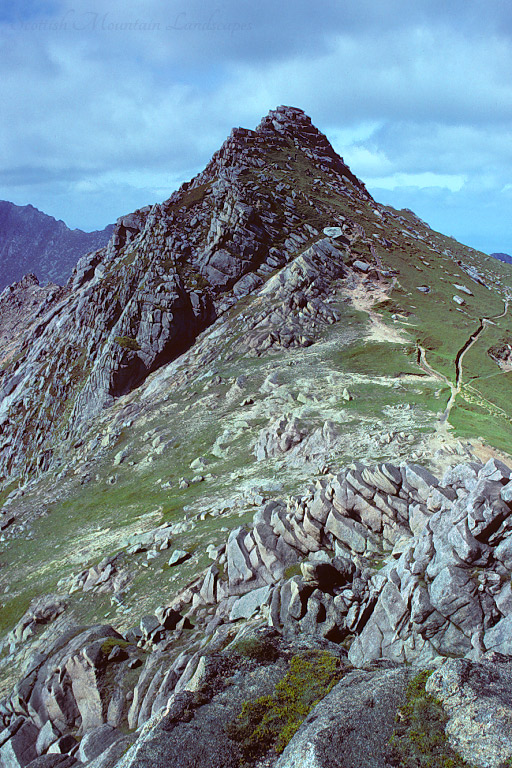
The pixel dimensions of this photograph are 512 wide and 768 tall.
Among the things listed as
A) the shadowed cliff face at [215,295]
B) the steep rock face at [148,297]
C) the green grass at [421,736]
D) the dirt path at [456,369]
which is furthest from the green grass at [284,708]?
the steep rock face at [148,297]

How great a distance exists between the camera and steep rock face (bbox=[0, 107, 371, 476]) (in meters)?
119

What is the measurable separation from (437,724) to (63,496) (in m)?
71.8

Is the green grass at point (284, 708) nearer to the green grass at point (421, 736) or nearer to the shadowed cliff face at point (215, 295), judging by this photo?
the green grass at point (421, 736)

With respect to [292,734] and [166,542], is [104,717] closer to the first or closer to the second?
[292,734]

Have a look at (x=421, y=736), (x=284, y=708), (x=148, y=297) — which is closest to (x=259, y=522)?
(x=284, y=708)

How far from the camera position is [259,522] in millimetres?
34281

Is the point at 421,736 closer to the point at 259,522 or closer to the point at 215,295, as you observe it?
the point at 259,522

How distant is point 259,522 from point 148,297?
103 m

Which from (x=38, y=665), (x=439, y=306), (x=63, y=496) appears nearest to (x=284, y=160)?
(x=439, y=306)

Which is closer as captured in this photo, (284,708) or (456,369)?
(284,708)

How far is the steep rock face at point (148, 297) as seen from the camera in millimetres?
119312

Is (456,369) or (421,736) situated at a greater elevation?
(456,369)

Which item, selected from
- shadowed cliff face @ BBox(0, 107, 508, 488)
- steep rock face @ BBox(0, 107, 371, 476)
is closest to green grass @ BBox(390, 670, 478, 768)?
shadowed cliff face @ BBox(0, 107, 508, 488)

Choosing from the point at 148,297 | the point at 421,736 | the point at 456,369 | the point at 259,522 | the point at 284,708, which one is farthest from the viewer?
the point at 148,297
